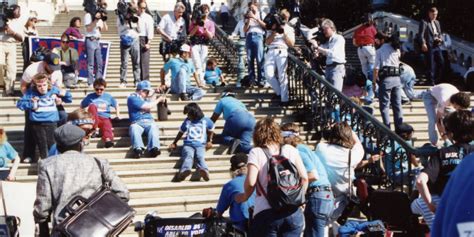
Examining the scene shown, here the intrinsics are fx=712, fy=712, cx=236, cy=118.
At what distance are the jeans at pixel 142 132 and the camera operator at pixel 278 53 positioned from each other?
3.06 meters

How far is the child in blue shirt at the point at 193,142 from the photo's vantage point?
10.1 m

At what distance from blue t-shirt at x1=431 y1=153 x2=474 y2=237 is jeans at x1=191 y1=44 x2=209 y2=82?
12062mm

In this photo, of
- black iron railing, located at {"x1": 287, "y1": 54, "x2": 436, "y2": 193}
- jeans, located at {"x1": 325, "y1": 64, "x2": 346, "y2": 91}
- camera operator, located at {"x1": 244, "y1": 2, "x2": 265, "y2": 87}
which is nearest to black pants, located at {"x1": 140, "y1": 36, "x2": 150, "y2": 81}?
camera operator, located at {"x1": 244, "y1": 2, "x2": 265, "y2": 87}

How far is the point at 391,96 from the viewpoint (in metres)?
11.6

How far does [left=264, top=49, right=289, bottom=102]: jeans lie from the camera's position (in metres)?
12.8

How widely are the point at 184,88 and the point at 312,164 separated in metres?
6.01

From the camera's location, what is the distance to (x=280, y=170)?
5.89m

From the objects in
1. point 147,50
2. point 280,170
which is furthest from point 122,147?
point 280,170

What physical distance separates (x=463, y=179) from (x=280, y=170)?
3929 millimetres

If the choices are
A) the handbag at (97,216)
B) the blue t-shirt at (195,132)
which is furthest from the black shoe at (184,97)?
the handbag at (97,216)

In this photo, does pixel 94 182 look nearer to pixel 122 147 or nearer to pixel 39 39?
pixel 122 147

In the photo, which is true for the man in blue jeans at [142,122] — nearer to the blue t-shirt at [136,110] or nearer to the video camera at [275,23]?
the blue t-shirt at [136,110]

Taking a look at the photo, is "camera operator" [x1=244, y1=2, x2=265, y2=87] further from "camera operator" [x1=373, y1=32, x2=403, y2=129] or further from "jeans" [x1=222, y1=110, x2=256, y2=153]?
"jeans" [x1=222, y1=110, x2=256, y2=153]

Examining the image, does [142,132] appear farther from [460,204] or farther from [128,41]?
[460,204]
